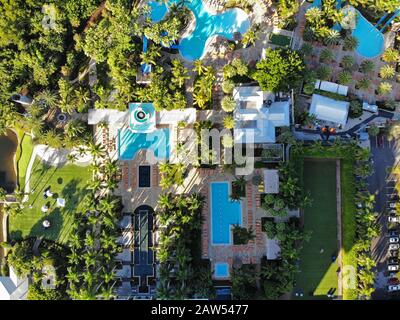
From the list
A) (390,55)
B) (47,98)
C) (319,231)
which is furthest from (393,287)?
(47,98)

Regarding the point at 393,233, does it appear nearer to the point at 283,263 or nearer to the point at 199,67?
the point at 283,263

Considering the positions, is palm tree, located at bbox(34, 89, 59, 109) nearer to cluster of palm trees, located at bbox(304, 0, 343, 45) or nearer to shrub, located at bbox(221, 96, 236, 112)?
shrub, located at bbox(221, 96, 236, 112)

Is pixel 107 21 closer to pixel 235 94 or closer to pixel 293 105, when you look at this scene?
pixel 235 94

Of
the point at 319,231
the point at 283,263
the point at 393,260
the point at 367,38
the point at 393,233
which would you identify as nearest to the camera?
the point at 283,263

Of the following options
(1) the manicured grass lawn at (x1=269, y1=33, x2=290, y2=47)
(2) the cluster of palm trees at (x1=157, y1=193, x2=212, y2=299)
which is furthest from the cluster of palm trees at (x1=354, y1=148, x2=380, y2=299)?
(2) the cluster of palm trees at (x1=157, y1=193, x2=212, y2=299)

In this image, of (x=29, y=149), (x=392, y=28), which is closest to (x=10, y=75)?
(x=29, y=149)

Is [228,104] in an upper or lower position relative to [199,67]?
lower

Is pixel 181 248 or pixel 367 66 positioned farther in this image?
pixel 367 66
